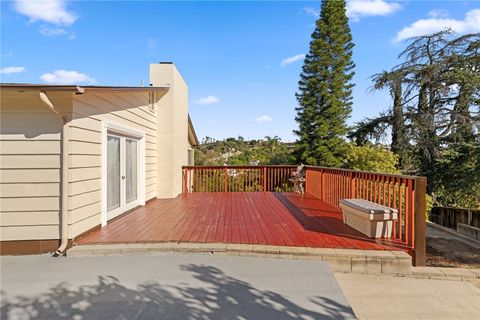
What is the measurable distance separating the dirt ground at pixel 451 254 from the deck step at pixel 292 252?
8.68 ft

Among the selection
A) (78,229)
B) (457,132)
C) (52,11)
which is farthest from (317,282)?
(457,132)

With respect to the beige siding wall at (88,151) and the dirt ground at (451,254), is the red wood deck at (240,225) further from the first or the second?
the dirt ground at (451,254)

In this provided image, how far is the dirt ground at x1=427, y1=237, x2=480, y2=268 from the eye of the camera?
5.49 m

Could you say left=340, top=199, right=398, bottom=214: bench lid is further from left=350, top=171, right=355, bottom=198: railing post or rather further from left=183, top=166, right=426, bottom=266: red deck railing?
left=350, top=171, right=355, bottom=198: railing post

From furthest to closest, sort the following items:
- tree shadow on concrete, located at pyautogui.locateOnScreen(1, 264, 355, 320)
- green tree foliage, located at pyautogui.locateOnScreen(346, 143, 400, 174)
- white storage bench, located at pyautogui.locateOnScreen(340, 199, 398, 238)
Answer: green tree foliage, located at pyautogui.locateOnScreen(346, 143, 400, 174) < white storage bench, located at pyautogui.locateOnScreen(340, 199, 398, 238) < tree shadow on concrete, located at pyautogui.locateOnScreen(1, 264, 355, 320)

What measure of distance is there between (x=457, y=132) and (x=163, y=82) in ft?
46.2

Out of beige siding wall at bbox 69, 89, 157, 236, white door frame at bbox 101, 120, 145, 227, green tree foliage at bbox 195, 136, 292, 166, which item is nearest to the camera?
beige siding wall at bbox 69, 89, 157, 236

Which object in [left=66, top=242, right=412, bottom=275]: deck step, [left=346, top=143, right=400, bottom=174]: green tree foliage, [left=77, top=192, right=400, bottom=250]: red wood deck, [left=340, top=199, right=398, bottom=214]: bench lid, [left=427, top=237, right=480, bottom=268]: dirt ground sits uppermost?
[left=346, top=143, right=400, bottom=174]: green tree foliage

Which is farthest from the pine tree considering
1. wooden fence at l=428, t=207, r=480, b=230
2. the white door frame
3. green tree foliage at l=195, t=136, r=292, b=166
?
the white door frame

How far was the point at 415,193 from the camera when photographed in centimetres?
344

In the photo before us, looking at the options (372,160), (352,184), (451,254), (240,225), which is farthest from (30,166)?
(372,160)

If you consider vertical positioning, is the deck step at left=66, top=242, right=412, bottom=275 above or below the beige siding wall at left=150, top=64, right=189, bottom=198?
below

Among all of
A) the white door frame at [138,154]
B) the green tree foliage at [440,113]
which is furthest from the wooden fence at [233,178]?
the green tree foliage at [440,113]

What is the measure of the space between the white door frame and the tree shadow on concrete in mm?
1972
